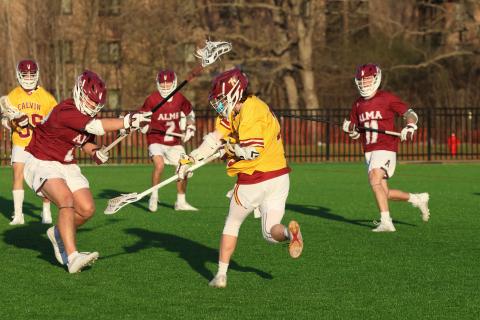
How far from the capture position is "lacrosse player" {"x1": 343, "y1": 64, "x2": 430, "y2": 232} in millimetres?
14141

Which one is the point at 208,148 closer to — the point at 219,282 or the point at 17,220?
the point at 219,282

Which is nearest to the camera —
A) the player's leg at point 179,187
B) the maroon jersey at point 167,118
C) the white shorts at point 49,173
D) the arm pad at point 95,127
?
the arm pad at point 95,127

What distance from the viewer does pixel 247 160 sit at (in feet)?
31.5

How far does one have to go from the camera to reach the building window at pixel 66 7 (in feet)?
154

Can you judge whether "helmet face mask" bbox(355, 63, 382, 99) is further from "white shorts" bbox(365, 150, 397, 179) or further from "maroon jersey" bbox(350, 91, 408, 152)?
"white shorts" bbox(365, 150, 397, 179)

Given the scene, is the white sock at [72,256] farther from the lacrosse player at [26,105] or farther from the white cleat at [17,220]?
the white cleat at [17,220]

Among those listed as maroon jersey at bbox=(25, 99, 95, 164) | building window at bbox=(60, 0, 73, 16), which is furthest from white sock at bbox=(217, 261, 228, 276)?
building window at bbox=(60, 0, 73, 16)

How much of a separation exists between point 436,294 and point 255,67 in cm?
3714

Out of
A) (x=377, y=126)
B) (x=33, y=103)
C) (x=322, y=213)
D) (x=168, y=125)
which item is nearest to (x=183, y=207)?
(x=168, y=125)

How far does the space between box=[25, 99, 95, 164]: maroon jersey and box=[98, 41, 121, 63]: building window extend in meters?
39.4

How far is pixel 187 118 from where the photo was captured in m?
17.7

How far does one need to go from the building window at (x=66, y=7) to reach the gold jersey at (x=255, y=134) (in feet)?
123

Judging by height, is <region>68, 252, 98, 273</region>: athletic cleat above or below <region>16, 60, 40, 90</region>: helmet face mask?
below

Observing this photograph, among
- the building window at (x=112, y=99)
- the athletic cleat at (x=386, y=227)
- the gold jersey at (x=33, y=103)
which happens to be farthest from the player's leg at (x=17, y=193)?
the building window at (x=112, y=99)
